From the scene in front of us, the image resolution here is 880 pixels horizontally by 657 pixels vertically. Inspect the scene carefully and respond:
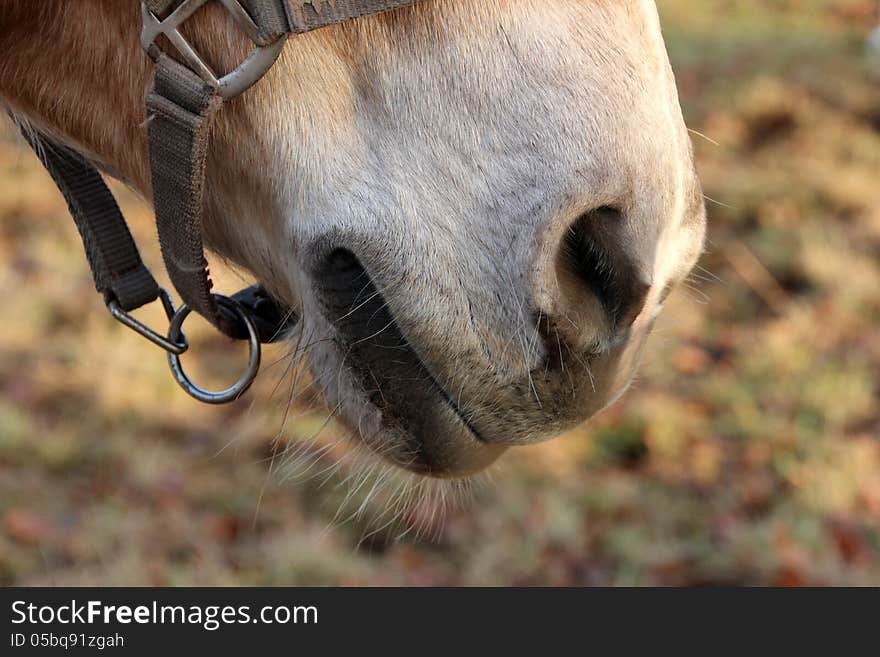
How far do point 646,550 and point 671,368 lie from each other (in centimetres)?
99

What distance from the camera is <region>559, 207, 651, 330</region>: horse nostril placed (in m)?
1.03

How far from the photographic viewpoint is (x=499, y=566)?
2980mm

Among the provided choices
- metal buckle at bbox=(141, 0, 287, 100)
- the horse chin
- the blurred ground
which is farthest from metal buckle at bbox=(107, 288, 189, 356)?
the blurred ground

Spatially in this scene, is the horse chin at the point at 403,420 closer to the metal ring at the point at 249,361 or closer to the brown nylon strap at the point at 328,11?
the metal ring at the point at 249,361

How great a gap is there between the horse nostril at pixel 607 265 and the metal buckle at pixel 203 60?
35 cm

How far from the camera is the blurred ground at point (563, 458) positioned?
117 inches

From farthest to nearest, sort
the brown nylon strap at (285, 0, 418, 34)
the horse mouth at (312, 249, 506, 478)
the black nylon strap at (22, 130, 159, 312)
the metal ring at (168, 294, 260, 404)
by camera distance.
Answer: the black nylon strap at (22, 130, 159, 312), the metal ring at (168, 294, 260, 404), the horse mouth at (312, 249, 506, 478), the brown nylon strap at (285, 0, 418, 34)

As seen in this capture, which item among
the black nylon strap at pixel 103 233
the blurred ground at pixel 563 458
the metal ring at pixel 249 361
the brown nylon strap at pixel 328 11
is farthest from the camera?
the blurred ground at pixel 563 458

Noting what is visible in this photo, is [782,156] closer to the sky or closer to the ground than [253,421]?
closer to the ground

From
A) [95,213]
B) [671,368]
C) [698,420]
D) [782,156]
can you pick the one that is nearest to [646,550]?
[698,420]

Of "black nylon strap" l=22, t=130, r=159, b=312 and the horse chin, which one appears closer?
the horse chin

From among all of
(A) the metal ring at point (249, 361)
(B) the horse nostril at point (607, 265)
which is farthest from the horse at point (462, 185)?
(A) the metal ring at point (249, 361)

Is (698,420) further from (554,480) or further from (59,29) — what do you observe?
(59,29)

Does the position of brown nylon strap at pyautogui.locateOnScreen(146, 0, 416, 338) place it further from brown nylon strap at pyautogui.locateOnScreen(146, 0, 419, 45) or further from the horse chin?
the horse chin
